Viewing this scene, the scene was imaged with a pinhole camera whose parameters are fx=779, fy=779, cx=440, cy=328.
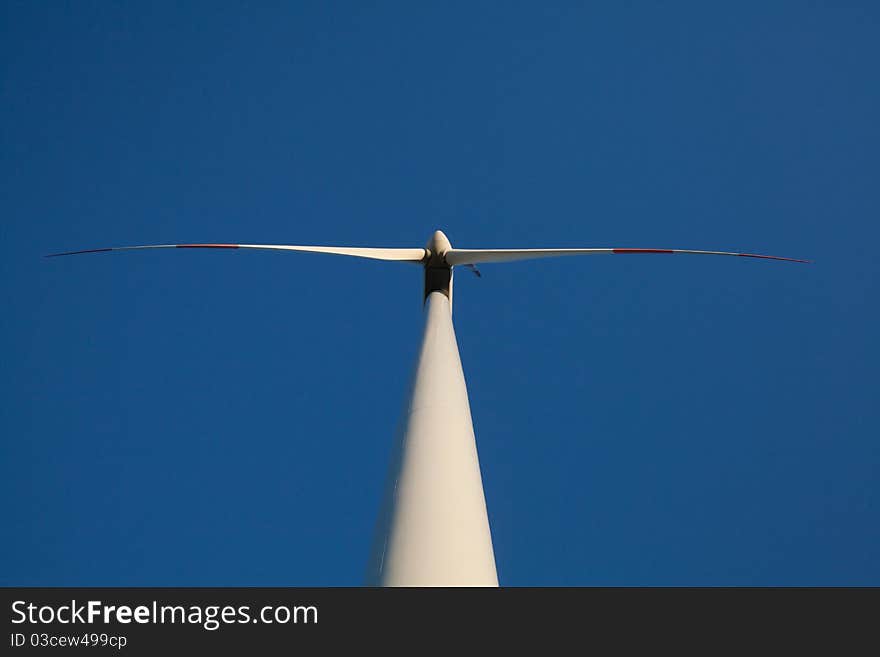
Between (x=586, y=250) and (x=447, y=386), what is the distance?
7.46m

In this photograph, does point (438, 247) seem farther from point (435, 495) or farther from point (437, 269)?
point (435, 495)

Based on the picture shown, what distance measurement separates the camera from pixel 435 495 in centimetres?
1034

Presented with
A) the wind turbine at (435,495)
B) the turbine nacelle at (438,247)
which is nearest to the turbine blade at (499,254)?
the turbine nacelle at (438,247)

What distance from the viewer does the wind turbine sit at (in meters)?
9.41

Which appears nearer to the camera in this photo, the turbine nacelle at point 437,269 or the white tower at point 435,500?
the white tower at point 435,500

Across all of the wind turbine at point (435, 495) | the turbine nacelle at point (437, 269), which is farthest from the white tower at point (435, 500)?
the turbine nacelle at point (437, 269)

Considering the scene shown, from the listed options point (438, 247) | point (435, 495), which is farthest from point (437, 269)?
point (435, 495)

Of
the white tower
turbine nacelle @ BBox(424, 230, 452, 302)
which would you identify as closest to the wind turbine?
the white tower

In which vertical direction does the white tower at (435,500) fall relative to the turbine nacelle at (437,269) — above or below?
below

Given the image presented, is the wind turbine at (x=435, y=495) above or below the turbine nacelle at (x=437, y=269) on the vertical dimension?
below

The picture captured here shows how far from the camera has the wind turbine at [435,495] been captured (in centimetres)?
941

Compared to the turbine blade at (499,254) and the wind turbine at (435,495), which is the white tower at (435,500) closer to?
the wind turbine at (435,495)

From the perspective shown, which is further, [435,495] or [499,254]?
[499,254]

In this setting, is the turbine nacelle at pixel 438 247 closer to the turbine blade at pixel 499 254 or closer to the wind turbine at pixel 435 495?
the turbine blade at pixel 499 254
